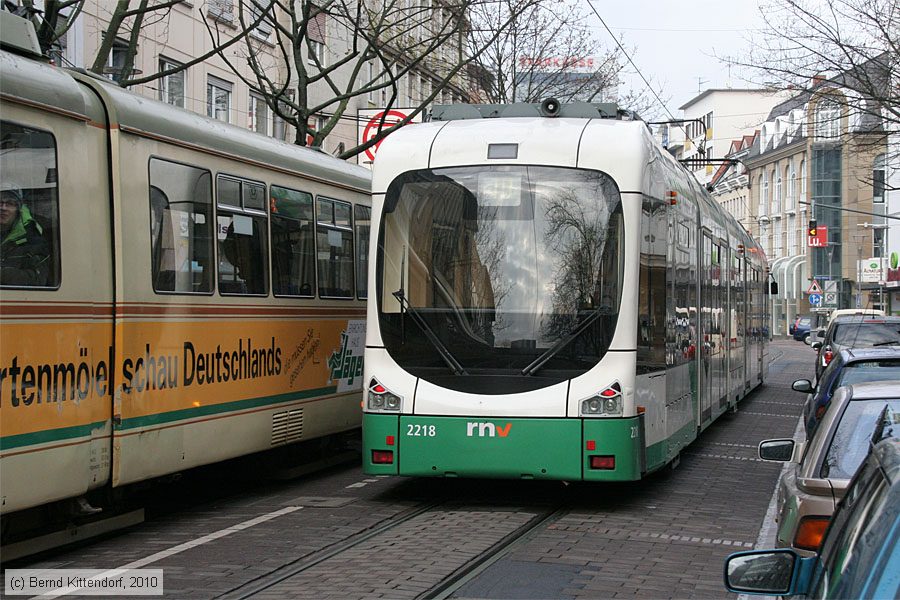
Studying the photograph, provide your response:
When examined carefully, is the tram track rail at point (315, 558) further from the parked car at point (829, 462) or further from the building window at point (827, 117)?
the building window at point (827, 117)

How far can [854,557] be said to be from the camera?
9.91ft

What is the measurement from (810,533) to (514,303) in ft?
19.2

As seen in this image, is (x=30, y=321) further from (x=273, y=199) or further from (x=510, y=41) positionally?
(x=510, y=41)

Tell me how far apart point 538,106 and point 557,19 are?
22910mm

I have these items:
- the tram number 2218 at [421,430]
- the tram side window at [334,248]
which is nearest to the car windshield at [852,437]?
the tram number 2218 at [421,430]

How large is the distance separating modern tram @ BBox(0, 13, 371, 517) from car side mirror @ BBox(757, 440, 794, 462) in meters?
4.37

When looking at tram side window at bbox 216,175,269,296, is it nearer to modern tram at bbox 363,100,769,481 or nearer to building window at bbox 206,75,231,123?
modern tram at bbox 363,100,769,481

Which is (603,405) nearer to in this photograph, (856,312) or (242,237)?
(242,237)

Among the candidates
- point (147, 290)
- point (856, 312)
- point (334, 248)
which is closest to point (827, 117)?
point (856, 312)

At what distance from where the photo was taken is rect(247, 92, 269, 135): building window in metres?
32.5

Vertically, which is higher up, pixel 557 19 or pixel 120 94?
pixel 557 19

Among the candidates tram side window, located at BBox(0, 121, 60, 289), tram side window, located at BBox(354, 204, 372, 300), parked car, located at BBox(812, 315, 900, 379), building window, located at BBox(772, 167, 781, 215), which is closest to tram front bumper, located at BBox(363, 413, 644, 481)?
tram side window, located at BBox(0, 121, 60, 289)

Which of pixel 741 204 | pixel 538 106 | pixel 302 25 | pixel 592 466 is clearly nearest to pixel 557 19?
pixel 302 25

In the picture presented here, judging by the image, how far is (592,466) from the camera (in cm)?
1047
